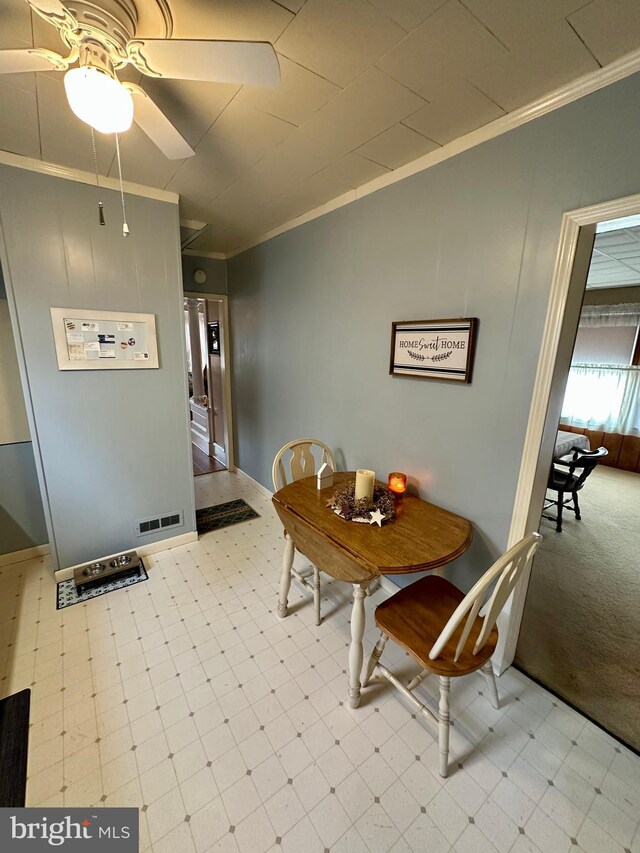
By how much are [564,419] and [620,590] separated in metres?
4.06

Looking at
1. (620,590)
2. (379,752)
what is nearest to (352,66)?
(379,752)

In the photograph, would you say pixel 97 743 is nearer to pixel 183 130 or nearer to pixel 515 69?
pixel 183 130

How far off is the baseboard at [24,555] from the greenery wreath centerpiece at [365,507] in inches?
90.3

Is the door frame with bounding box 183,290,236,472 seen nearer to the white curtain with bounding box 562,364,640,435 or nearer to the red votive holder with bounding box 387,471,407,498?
the red votive holder with bounding box 387,471,407,498

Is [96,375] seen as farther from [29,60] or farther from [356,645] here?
[356,645]

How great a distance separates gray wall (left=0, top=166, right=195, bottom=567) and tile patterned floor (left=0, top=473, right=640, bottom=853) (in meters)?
0.64

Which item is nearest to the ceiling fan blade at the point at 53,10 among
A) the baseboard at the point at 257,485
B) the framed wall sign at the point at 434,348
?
the framed wall sign at the point at 434,348

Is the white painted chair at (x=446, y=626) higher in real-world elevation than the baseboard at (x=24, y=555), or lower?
higher

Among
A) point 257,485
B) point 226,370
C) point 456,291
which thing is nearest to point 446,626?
point 456,291

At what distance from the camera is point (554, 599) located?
7.33ft

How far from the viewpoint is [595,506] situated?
3.71 metres

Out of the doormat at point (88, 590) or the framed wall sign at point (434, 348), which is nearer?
the framed wall sign at point (434, 348)

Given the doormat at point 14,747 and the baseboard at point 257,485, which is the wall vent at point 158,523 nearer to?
the baseboard at point 257,485

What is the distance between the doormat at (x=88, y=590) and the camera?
210cm
